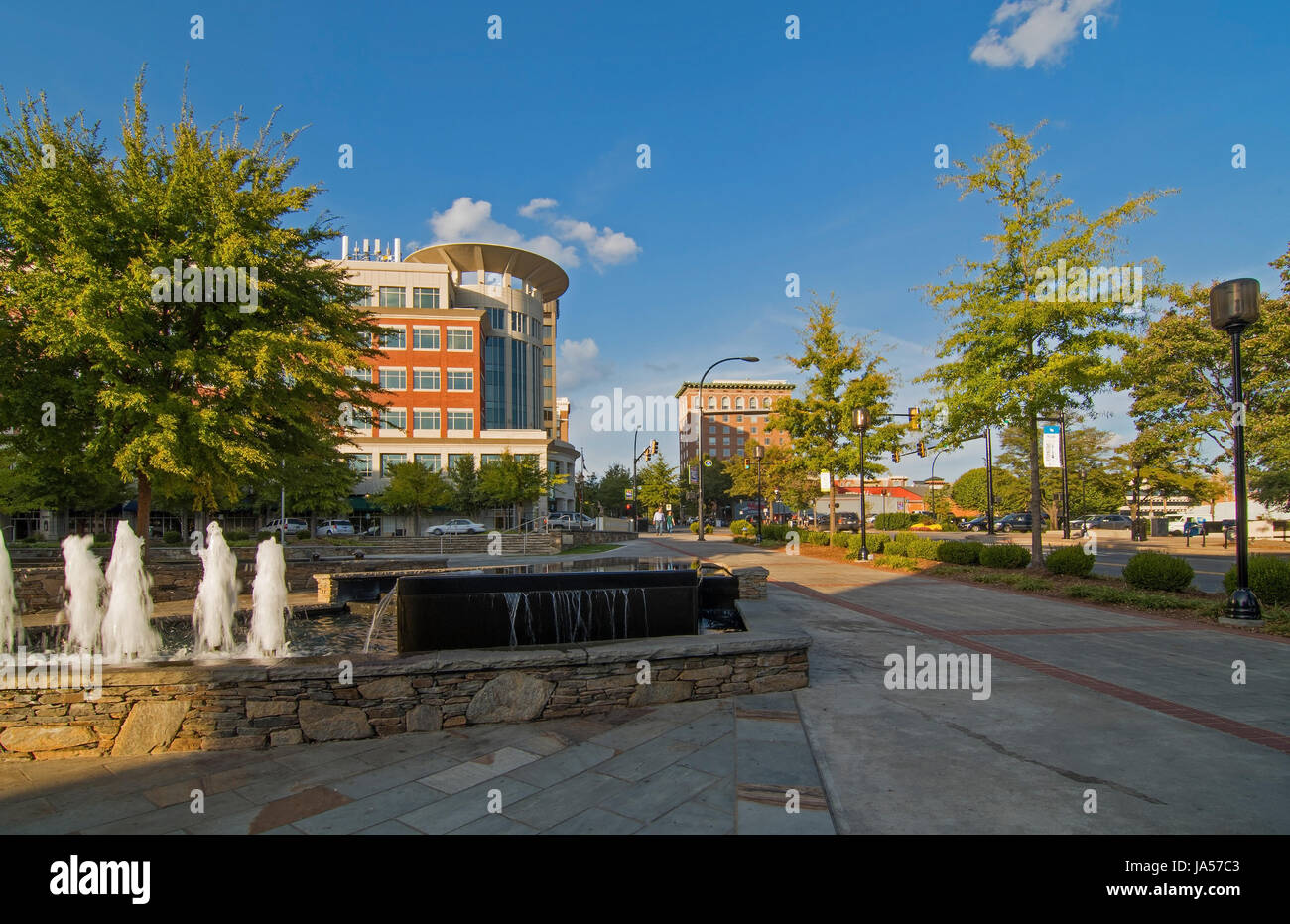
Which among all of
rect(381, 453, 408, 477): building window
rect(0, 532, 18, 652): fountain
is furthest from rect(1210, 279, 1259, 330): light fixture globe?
rect(381, 453, 408, 477): building window

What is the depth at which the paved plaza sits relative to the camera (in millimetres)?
3760

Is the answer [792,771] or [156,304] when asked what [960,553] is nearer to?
[792,771]

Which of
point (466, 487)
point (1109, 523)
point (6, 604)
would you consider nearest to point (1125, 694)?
point (6, 604)

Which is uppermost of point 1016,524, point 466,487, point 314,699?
point 466,487

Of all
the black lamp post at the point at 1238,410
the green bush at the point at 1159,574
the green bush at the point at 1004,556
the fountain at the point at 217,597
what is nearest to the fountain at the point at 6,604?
the fountain at the point at 217,597

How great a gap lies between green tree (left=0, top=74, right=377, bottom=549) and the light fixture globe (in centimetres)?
1485

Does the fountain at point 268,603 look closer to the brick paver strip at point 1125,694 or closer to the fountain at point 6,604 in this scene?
the fountain at point 6,604

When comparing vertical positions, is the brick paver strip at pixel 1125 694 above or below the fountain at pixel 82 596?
below

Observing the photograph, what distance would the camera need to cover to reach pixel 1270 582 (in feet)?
34.7

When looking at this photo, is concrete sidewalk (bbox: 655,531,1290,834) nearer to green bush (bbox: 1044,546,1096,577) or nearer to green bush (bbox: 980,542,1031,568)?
green bush (bbox: 1044,546,1096,577)

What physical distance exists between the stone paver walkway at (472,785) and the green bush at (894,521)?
4787 centimetres

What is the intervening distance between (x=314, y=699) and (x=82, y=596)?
4168 mm

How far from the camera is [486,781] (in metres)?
4.43

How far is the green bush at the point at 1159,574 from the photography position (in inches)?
470
